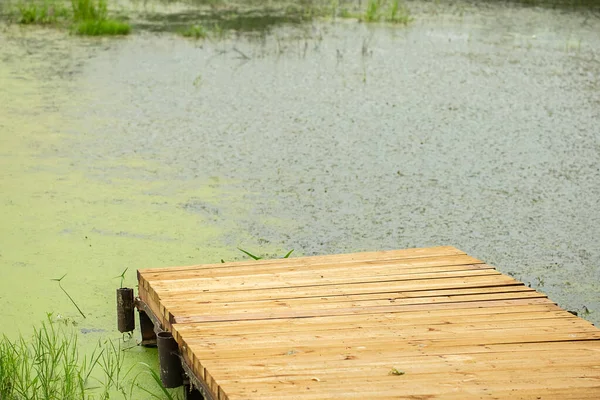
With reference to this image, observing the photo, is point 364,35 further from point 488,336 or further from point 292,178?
point 488,336

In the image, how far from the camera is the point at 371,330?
1984 millimetres

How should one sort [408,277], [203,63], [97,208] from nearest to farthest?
1. [408,277]
2. [97,208]
3. [203,63]

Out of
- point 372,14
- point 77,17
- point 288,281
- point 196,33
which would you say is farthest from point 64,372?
point 372,14

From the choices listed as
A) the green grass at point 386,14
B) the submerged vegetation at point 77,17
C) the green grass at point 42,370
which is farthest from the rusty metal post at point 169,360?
the green grass at point 386,14

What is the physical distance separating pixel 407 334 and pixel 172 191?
1737 millimetres

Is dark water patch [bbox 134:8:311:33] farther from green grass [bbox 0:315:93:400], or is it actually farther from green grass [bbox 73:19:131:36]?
green grass [bbox 0:315:93:400]

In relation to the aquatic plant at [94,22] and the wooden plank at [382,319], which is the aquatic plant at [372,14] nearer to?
the aquatic plant at [94,22]

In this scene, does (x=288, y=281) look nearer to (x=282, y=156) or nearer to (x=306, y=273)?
(x=306, y=273)

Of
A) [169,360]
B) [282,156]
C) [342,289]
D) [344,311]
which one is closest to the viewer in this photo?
[169,360]

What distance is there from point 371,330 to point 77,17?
5.53 meters

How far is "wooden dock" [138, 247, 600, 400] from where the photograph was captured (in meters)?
1.74

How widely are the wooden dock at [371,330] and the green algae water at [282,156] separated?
337 millimetres

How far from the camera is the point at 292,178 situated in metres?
3.78

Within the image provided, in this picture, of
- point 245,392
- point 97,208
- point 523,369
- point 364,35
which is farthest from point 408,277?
point 364,35
